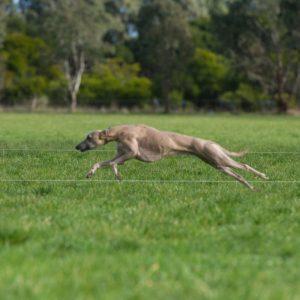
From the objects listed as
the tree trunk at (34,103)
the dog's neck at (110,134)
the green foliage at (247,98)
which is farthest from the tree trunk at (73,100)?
the dog's neck at (110,134)

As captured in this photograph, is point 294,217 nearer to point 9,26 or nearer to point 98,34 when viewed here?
point 98,34

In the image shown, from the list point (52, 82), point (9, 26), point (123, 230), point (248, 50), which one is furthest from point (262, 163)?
point (9, 26)

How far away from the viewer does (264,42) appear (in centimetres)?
7781

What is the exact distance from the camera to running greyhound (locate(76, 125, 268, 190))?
539 inches

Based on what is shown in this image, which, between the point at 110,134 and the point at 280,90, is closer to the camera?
the point at 110,134

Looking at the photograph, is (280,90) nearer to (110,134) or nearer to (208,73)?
(208,73)

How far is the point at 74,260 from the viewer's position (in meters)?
7.51

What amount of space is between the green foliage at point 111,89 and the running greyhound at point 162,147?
71.1 m

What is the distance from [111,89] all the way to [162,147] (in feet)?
238

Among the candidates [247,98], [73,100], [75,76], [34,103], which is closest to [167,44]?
[247,98]

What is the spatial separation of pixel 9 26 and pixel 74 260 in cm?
8819

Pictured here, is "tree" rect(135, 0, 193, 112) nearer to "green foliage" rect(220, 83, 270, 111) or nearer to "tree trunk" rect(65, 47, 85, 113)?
"green foliage" rect(220, 83, 270, 111)

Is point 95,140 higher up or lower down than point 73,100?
higher up

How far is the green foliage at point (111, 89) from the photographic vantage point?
8556cm
